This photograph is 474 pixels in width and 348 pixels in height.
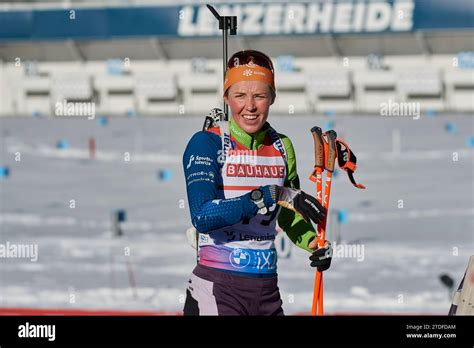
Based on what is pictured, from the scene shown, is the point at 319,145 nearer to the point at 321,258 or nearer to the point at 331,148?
the point at 331,148

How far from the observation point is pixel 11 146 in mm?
20672

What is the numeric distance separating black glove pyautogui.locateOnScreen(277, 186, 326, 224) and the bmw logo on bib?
0.29 meters

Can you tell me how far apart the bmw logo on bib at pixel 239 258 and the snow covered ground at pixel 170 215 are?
16.2ft

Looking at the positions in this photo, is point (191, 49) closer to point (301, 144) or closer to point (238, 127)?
point (301, 144)

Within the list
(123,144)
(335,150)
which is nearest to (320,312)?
(335,150)

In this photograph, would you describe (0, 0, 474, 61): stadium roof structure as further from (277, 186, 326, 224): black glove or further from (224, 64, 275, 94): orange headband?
(277, 186, 326, 224): black glove

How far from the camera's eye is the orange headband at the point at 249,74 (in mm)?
4090

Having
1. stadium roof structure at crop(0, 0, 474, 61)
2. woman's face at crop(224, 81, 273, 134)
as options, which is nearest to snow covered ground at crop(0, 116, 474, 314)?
stadium roof structure at crop(0, 0, 474, 61)

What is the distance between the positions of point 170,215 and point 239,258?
10358 mm

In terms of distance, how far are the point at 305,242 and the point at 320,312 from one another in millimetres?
329

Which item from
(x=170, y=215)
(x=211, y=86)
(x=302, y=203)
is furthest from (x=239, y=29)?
(x=302, y=203)

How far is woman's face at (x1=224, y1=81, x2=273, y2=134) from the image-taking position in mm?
4062

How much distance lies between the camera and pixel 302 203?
3.89m

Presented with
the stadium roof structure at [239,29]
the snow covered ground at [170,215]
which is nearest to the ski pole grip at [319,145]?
the snow covered ground at [170,215]
